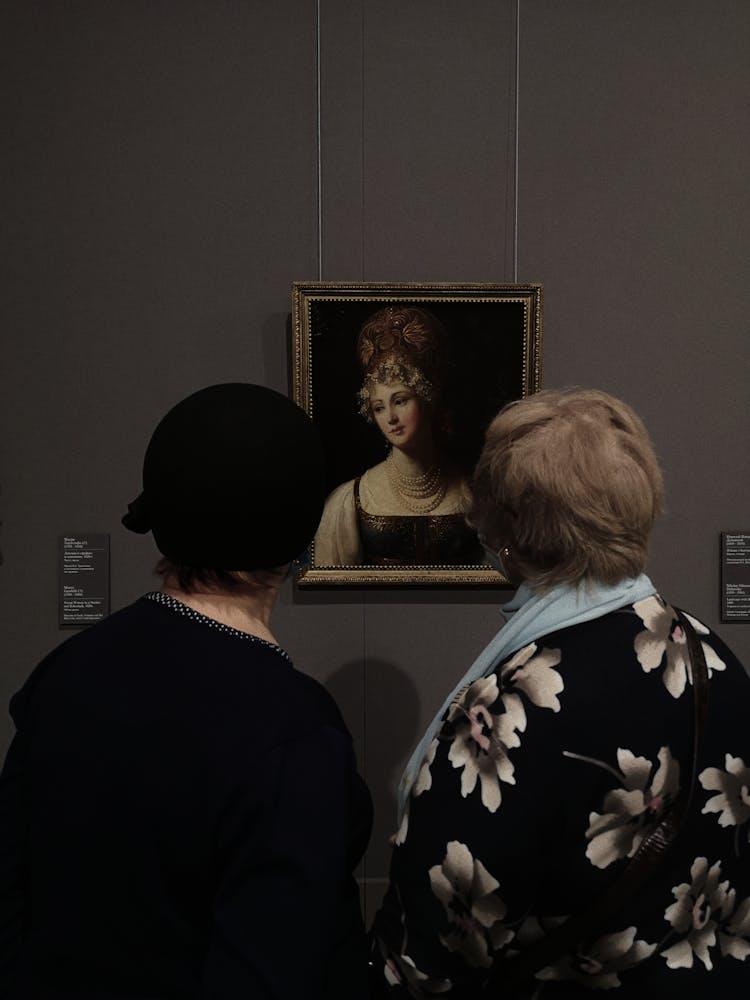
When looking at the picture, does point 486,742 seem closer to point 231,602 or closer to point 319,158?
point 231,602

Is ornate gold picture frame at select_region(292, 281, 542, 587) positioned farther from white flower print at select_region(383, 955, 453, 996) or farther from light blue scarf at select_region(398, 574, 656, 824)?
white flower print at select_region(383, 955, 453, 996)

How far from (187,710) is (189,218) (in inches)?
70.1

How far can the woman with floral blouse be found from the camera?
103cm

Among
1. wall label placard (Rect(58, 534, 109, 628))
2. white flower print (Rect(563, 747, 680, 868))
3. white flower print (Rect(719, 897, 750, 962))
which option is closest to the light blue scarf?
white flower print (Rect(563, 747, 680, 868))

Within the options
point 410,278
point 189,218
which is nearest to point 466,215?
point 410,278

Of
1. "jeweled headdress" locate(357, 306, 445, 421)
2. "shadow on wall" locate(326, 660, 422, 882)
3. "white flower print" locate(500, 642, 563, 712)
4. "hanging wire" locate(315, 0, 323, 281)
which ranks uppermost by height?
"hanging wire" locate(315, 0, 323, 281)

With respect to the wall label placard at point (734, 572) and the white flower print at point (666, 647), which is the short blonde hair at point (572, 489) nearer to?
the white flower print at point (666, 647)

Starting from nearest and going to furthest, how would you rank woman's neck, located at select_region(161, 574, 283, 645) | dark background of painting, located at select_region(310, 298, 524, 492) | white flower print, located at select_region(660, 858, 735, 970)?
woman's neck, located at select_region(161, 574, 283, 645)
white flower print, located at select_region(660, 858, 735, 970)
dark background of painting, located at select_region(310, 298, 524, 492)

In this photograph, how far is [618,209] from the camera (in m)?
2.30

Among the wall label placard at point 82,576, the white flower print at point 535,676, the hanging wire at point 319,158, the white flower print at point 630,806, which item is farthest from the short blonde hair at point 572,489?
the wall label placard at point 82,576

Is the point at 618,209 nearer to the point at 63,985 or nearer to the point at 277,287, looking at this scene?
the point at 277,287

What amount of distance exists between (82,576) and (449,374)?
1234 mm

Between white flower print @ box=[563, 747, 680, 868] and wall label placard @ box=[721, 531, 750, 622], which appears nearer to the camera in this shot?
white flower print @ box=[563, 747, 680, 868]

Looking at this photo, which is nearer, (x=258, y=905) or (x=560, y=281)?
(x=258, y=905)
